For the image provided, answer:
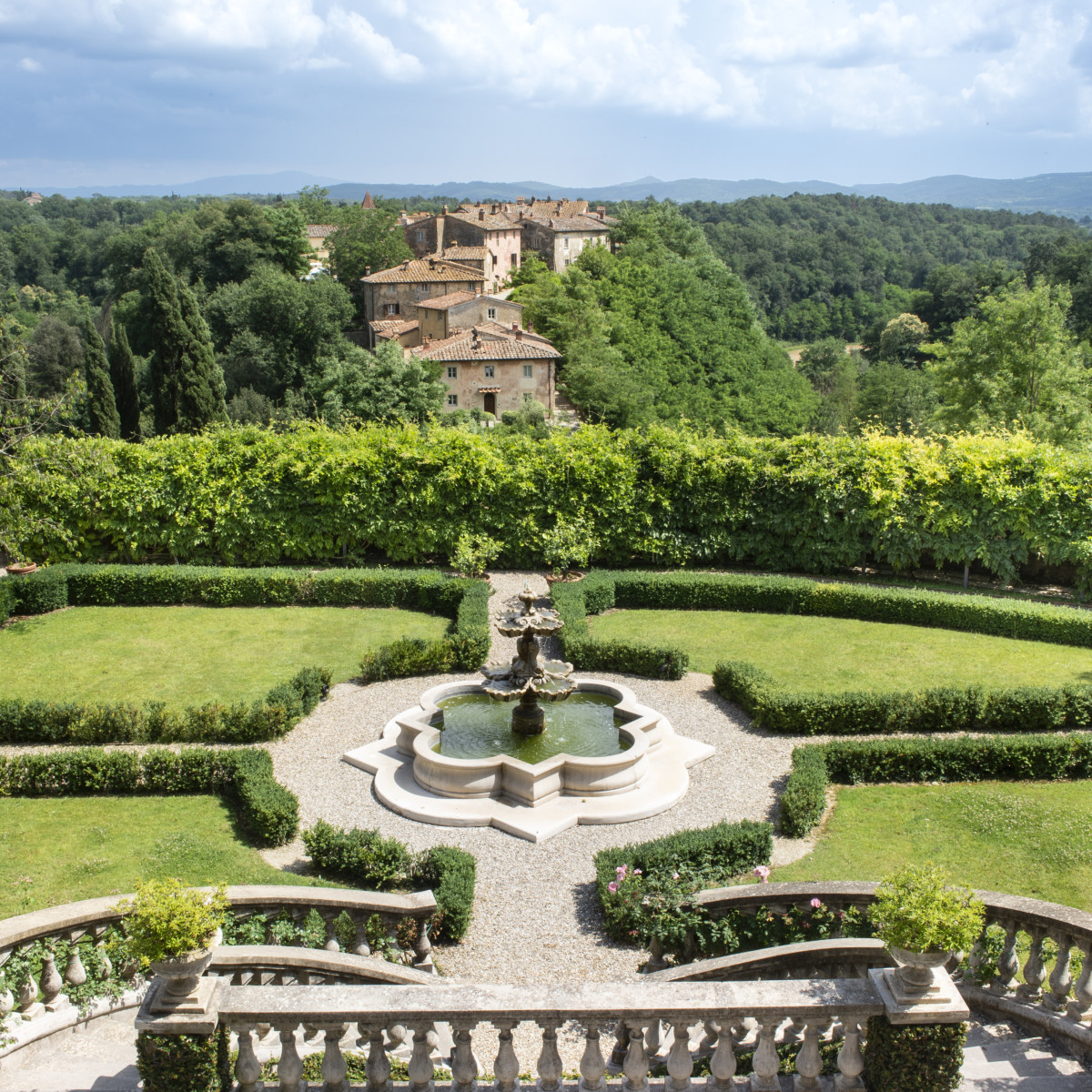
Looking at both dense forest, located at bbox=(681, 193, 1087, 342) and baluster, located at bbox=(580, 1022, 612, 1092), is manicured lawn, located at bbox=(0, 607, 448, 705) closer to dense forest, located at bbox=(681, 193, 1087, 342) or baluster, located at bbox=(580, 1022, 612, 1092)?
baluster, located at bbox=(580, 1022, 612, 1092)

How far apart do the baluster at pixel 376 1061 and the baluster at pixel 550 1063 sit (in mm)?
1015

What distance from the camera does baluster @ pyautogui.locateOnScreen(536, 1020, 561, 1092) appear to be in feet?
20.0

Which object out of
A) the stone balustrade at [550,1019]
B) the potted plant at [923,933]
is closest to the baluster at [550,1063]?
the stone balustrade at [550,1019]

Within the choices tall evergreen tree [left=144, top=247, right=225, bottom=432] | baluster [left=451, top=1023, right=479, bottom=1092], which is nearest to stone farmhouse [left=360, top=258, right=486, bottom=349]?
tall evergreen tree [left=144, top=247, right=225, bottom=432]

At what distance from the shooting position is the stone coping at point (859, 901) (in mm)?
7812

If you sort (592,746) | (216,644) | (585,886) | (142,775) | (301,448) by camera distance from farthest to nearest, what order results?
1. (301,448)
2. (216,644)
3. (592,746)
4. (142,775)
5. (585,886)

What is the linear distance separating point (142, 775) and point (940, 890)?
39.2 ft

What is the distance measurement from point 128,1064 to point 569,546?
60.9ft

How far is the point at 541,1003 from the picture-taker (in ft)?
19.8

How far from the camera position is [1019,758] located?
14727 millimetres

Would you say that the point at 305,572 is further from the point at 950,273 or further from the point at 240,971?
the point at 950,273

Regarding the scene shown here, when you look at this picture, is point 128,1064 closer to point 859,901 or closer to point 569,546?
point 859,901

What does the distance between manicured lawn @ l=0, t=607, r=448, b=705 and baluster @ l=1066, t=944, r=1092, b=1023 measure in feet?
47.1

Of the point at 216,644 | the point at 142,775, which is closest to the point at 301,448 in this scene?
the point at 216,644
